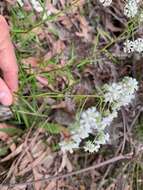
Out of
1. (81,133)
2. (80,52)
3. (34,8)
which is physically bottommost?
(81,133)

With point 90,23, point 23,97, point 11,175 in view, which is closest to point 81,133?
point 23,97

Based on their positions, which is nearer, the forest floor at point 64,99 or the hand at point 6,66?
the hand at point 6,66

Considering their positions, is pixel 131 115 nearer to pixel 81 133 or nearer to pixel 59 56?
pixel 59 56

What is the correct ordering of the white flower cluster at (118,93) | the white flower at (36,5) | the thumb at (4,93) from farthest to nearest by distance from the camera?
1. the white flower at (36,5)
2. the white flower cluster at (118,93)
3. the thumb at (4,93)

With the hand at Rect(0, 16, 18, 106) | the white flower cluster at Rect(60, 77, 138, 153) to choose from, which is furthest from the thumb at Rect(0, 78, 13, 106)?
the white flower cluster at Rect(60, 77, 138, 153)

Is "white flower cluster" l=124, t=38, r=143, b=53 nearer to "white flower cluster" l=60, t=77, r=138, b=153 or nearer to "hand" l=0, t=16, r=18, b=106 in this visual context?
"white flower cluster" l=60, t=77, r=138, b=153

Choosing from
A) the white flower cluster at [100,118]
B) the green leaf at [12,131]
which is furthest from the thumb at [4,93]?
the green leaf at [12,131]

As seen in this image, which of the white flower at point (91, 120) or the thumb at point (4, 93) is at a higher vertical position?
the thumb at point (4, 93)

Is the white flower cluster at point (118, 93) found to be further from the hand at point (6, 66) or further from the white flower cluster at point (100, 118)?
the hand at point (6, 66)

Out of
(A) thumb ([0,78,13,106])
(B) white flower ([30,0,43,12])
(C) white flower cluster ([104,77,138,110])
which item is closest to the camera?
(A) thumb ([0,78,13,106])
